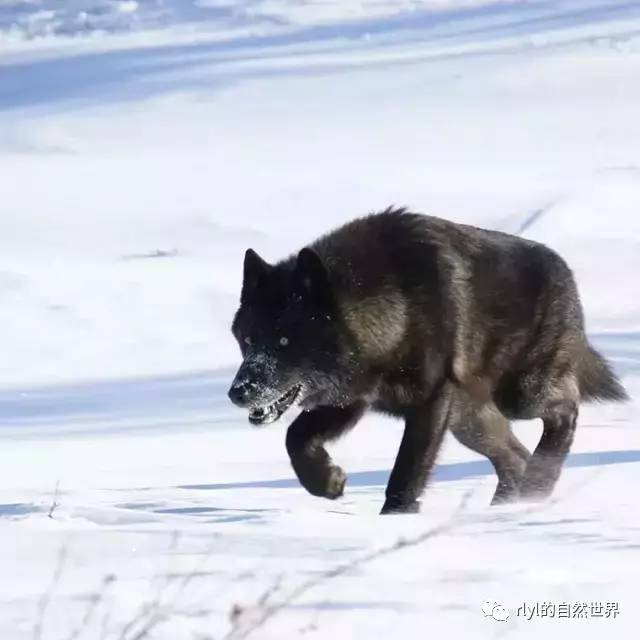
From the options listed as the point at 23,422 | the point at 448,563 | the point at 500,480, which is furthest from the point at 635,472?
the point at 23,422

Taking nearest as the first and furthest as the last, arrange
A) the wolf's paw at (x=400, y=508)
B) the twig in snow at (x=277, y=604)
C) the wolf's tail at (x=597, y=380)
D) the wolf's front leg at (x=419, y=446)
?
1. the twig in snow at (x=277, y=604)
2. the wolf's paw at (x=400, y=508)
3. the wolf's front leg at (x=419, y=446)
4. the wolf's tail at (x=597, y=380)

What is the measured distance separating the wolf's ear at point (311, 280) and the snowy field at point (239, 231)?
0.81m

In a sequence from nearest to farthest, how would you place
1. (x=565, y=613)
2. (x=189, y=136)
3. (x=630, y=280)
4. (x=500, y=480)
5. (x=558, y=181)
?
(x=565, y=613) → (x=500, y=480) → (x=630, y=280) → (x=558, y=181) → (x=189, y=136)

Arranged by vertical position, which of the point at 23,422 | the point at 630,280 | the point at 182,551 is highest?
the point at 182,551

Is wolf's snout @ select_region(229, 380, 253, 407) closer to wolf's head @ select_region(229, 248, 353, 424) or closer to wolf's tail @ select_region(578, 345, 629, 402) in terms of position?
wolf's head @ select_region(229, 248, 353, 424)

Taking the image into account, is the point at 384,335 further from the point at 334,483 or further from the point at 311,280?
the point at 334,483

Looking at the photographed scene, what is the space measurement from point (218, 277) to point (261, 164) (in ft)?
8.50

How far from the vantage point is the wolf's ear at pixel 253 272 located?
19.9ft

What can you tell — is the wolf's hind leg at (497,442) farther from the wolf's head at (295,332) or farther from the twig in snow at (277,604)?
the twig in snow at (277,604)

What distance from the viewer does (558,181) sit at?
16.0m

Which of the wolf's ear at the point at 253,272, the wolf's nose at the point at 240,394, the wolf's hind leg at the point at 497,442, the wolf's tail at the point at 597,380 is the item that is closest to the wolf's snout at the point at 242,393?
the wolf's nose at the point at 240,394

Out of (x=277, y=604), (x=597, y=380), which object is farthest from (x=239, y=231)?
(x=277, y=604)

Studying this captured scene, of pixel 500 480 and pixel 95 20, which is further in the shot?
pixel 95 20

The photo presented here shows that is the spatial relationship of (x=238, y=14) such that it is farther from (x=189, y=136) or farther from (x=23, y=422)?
(x=23, y=422)
